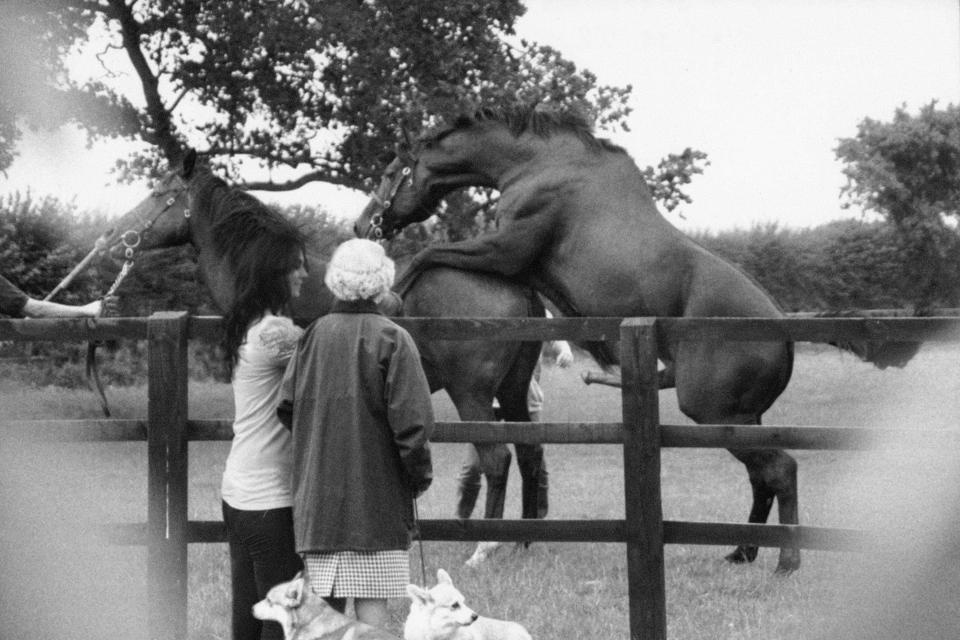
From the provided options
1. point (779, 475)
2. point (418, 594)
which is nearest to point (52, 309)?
point (418, 594)

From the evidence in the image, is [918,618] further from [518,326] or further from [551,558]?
[551,558]

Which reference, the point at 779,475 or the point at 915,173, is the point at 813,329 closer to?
the point at 779,475

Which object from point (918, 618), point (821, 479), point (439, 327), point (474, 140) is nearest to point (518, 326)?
point (439, 327)

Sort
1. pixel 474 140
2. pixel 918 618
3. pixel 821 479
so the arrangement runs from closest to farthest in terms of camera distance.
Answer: pixel 918 618 → pixel 474 140 → pixel 821 479

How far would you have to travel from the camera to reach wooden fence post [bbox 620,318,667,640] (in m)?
5.53

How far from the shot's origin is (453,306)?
811 centimetres

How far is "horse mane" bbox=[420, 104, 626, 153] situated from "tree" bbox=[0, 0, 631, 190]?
26.1 ft

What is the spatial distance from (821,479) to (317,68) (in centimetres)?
943

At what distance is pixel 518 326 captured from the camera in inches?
228

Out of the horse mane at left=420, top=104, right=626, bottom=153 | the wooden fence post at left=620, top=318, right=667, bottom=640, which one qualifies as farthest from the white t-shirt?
the horse mane at left=420, top=104, right=626, bottom=153

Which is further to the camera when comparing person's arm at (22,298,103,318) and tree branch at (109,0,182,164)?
tree branch at (109,0,182,164)

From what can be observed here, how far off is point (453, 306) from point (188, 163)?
1952 millimetres

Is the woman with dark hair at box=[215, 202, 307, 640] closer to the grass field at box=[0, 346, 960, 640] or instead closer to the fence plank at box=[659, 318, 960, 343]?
the grass field at box=[0, 346, 960, 640]

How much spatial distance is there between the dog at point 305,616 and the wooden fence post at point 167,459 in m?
1.41
